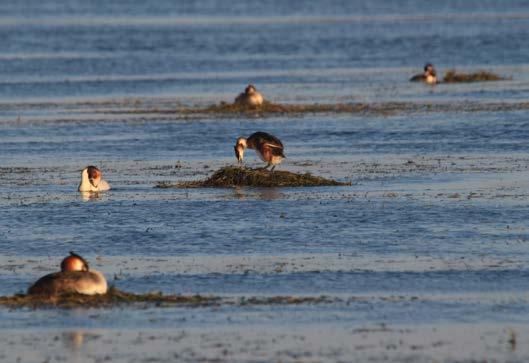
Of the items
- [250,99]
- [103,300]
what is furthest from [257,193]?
[250,99]

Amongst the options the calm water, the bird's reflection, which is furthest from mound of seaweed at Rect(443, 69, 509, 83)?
the bird's reflection

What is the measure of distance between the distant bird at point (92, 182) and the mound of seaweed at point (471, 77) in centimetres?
2165

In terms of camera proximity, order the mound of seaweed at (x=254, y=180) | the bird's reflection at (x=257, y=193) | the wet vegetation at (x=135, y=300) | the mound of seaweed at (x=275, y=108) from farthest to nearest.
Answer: the mound of seaweed at (x=275, y=108)
the mound of seaweed at (x=254, y=180)
the bird's reflection at (x=257, y=193)
the wet vegetation at (x=135, y=300)

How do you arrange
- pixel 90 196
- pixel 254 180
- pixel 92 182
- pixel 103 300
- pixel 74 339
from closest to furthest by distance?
1. pixel 74 339
2. pixel 103 300
3. pixel 90 196
4. pixel 92 182
5. pixel 254 180

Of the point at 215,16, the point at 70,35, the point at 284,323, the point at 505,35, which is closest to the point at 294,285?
the point at 284,323

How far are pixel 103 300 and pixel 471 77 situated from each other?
29.4 meters

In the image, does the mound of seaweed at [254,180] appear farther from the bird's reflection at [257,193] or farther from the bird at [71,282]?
the bird at [71,282]

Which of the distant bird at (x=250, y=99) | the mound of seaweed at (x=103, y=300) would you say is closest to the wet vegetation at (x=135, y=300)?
the mound of seaweed at (x=103, y=300)

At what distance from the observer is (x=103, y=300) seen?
46.3 ft

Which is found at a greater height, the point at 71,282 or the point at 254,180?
the point at 254,180

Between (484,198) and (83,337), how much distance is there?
8.82 metres

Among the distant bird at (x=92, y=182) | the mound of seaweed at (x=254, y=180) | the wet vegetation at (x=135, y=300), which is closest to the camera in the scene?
the wet vegetation at (x=135, y=300)

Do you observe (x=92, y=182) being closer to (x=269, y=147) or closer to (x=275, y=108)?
(x=269, y=147)

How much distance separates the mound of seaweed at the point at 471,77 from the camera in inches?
1639
